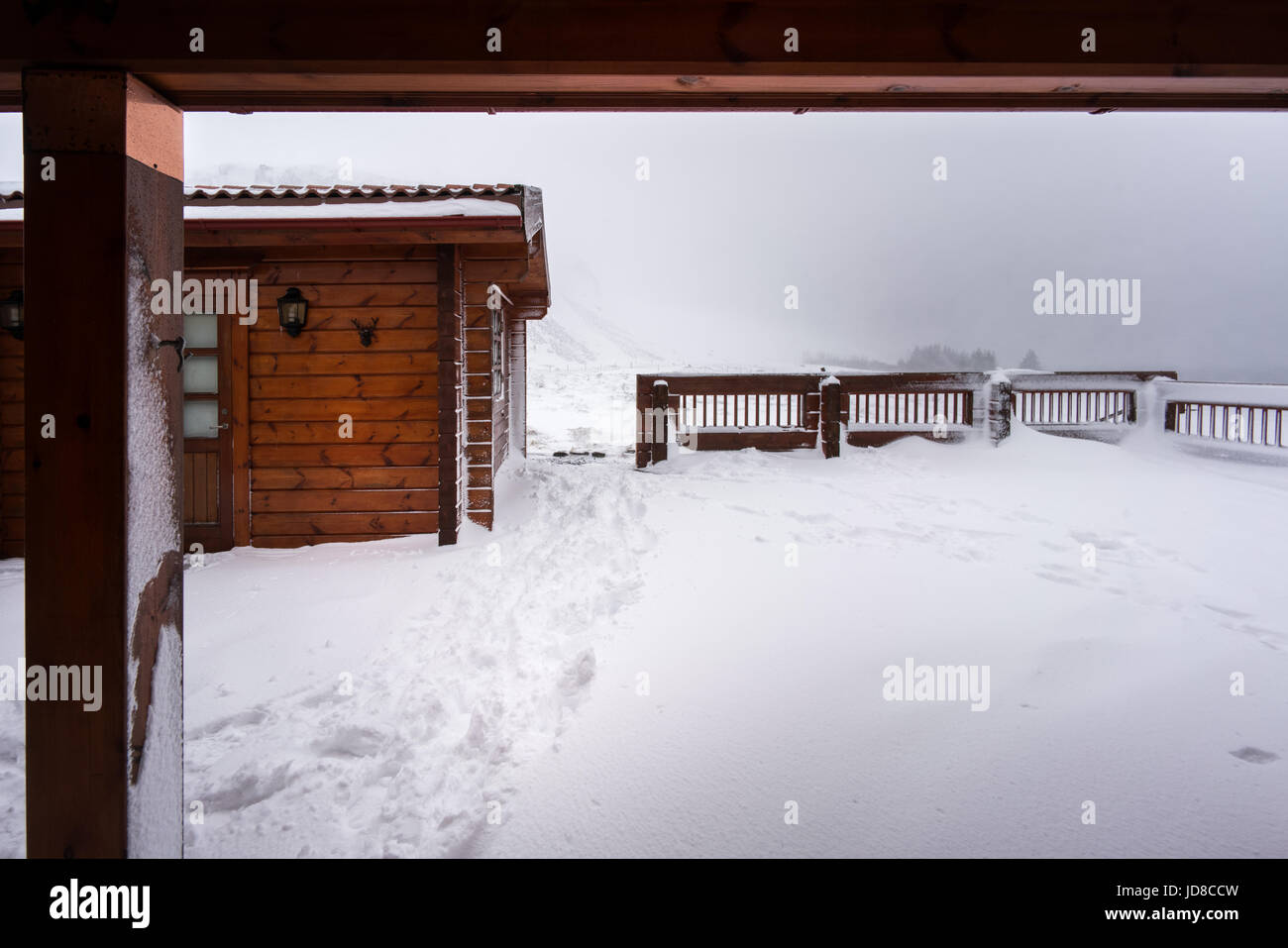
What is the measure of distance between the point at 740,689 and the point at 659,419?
6.43m

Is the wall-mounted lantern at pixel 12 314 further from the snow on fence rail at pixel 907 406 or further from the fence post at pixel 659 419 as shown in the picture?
the fence post at pixel 659 419

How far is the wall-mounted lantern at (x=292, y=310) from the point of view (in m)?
5.46

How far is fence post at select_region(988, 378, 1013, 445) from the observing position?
958cm

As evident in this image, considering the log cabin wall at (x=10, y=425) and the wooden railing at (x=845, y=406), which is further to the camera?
the wooden railing at (x=845, y=406)

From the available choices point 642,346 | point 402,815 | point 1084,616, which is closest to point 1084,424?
point 1084,616

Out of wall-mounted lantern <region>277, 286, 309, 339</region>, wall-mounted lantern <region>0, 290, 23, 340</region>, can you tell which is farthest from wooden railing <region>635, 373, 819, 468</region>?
wall-mounted lantern <region>0, 290, 23, 340</region>

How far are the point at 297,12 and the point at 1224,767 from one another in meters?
4.01

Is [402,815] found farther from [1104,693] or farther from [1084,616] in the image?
[1084,616]

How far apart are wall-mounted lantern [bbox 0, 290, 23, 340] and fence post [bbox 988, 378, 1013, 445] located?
36.6ft

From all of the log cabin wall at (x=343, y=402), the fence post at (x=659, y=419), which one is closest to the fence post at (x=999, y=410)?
the fence post at (x=659, y=419)

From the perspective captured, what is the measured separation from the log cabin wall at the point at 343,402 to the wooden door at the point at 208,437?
0.19 metres

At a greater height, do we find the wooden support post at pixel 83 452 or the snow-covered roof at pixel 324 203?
the snow-covered roof at pixel 324 203

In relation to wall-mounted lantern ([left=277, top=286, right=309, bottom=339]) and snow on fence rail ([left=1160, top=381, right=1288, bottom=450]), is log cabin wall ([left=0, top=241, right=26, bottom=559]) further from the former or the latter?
snow on fence rail ([left=1160, top=381, right=1288, bottom=450])

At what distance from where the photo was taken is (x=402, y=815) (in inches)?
→ 89.7
